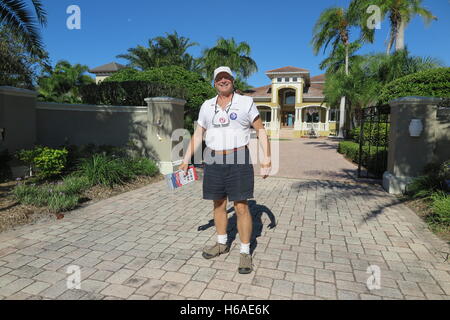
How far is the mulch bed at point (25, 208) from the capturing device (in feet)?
13.9

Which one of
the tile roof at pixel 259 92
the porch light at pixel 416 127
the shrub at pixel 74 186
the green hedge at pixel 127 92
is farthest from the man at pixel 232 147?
the tile roof at pixel 259 92

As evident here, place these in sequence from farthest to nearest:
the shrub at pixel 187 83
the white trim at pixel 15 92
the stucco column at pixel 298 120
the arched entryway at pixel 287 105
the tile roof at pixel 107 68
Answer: the tile roof at pixel 107 68 → the arched entryway at pixel 287 105 → the stucco column at pixel 298 120 → the shrub at pixel 187 83 → the white trim at pixel 15 92

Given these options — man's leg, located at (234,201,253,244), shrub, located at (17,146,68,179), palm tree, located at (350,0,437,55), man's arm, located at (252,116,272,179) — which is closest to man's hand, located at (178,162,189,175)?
man's leg, located at (234,201,253,244)

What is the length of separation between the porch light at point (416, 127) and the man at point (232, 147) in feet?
15.1

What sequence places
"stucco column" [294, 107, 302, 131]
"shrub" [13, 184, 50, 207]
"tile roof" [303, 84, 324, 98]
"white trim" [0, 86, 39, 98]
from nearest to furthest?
"shrub" [13, 184, 50, 207]
"white trim" [0, 86, 39, 98]
"stucco column" [294, 107, 302, 131]
"tile roof" [303, 84, 324, 98]

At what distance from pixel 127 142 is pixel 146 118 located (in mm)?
905

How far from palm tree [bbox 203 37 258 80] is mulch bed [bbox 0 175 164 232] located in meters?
24.4

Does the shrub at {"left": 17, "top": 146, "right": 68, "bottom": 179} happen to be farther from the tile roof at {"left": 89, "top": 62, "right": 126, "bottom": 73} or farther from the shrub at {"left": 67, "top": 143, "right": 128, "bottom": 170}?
the tile roof at {"left": 89, "top": 62, "right": 126, "bottom": 73}

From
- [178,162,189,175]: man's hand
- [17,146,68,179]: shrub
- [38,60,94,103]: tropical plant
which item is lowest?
[17,146,68,179]: shrub

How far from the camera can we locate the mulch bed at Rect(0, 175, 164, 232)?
422 centimetres

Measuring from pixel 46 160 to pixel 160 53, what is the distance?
24.0 m

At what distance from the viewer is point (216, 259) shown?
3250mm

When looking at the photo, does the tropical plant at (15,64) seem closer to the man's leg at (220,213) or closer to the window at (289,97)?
the man's leg at (220,213)
